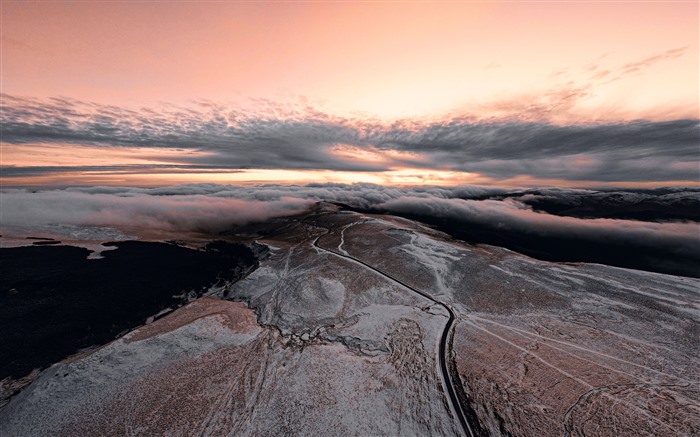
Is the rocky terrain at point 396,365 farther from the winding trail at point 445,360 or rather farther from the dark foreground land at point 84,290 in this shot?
the dark foreground land at point 84,290

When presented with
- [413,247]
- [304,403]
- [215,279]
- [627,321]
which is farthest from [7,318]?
[627,321]

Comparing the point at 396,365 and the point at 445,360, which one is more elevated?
the point at 445,360

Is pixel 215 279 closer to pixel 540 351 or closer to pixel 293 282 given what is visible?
pixel 293 282

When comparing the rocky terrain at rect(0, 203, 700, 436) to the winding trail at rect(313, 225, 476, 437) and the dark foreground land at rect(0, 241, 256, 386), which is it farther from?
the dark foreground land at rect(0, 241, 256, 386)

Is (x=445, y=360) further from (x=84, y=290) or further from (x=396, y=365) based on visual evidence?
(x=84, y=290)

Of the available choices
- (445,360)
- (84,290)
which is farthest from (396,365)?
(84,290)

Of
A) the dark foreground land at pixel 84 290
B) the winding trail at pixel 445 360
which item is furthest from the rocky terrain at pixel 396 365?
the dark foreground land at pixel 84 290

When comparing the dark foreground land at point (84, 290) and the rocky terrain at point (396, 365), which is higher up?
the rocky terrain at point (396, 365)
